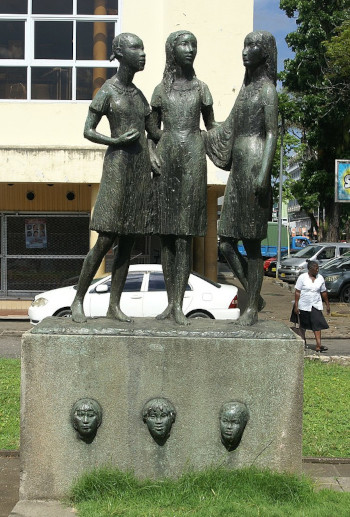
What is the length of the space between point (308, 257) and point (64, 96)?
13080 mm

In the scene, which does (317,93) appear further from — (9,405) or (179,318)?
(179,318)

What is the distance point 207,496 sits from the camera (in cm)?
478

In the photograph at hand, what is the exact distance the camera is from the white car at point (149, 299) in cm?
1280

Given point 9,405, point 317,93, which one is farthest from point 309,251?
point 9,405

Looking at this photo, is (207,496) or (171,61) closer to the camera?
(207,496)

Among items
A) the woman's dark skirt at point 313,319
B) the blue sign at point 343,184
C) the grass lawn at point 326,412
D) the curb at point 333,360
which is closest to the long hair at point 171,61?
the grass lawn at point 326,412

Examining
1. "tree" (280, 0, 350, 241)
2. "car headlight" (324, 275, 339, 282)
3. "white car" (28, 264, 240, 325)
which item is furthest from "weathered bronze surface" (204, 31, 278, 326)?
"tree" (280, 0, 350, 241)

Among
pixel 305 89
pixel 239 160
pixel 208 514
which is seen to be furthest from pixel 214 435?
pixel 305 89

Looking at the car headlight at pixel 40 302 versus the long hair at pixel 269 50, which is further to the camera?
the car headlight at pixel 40 302

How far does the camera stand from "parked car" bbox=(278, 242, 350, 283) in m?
26.5

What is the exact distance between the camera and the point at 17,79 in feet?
58.0

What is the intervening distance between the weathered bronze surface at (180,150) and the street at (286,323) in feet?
23.3

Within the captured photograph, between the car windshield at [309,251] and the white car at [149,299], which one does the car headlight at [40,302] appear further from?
the car windshield at [309,251]

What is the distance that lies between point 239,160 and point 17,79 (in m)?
13.6
